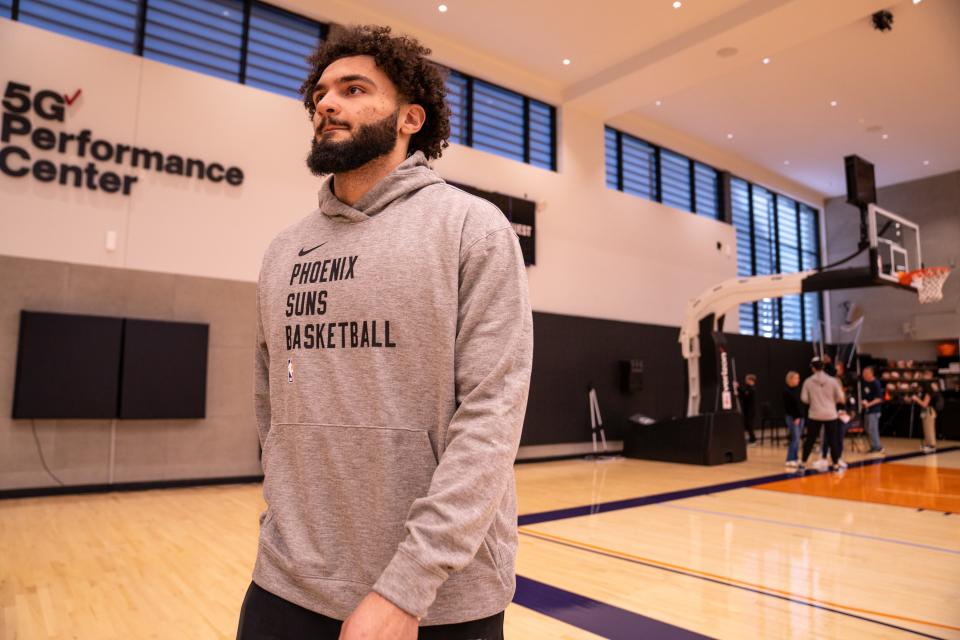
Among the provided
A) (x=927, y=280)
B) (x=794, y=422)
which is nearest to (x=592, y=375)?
(x=794, y=422)

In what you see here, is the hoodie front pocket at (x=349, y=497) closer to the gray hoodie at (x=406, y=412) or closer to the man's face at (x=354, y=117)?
the gray hoodie at (x=406, y=412)

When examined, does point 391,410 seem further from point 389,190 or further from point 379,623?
point 389,190

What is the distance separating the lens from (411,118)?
1237mm

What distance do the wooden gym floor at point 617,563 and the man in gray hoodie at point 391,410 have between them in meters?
2.19

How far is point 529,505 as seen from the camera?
6223 mm

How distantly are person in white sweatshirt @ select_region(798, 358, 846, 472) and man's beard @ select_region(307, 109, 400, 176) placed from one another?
839 centimetres

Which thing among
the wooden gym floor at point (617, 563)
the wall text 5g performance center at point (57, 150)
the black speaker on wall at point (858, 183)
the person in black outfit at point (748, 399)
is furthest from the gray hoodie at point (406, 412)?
the person in black outfit at point (748, 399)

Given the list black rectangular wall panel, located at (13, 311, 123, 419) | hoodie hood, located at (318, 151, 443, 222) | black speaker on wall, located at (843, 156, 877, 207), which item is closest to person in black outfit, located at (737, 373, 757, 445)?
black speaker on wall, located at (843, 156, 877, 207)

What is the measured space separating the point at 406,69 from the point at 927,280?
35.0 feet

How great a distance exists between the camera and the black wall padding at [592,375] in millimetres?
10094

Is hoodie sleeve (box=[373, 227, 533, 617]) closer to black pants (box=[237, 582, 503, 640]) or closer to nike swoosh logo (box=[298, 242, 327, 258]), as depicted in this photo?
black pants (box=[237, 582, 503, 640])

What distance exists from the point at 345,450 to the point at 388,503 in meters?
0.11

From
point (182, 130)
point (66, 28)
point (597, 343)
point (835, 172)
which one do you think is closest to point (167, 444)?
point (182, 130)

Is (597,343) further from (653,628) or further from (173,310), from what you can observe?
(653,628)
